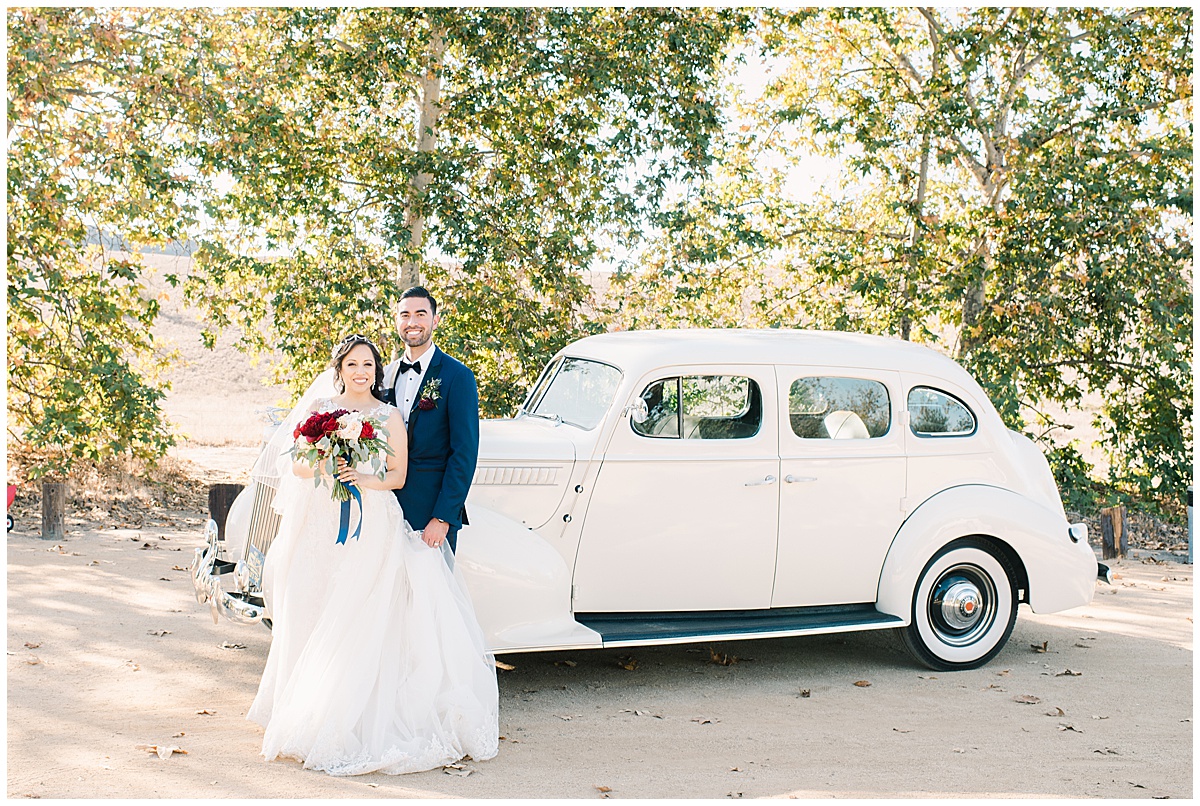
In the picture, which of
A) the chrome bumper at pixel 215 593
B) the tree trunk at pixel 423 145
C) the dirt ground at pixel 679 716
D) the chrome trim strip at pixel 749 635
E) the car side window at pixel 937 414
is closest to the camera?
the dirt ground at pixel 679 716

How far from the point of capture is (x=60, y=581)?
850cm

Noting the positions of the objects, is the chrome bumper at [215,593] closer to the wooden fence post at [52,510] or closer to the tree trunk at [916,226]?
the wooden fence post at [52,510]

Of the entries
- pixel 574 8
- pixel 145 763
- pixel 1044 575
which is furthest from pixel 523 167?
pixel 145 763

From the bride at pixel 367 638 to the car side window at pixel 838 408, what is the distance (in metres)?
2.35

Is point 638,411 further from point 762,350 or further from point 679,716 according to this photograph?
point 679,716

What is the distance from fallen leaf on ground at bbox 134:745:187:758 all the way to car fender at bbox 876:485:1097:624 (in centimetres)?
393

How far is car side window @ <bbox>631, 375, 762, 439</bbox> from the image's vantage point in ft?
20.5

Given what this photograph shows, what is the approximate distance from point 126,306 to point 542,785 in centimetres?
1008

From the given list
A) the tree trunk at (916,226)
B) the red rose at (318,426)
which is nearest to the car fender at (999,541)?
the red rose at (318,426)

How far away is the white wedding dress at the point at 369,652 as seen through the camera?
479 centimetres

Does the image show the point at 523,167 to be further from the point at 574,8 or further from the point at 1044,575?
the point at 1044,575

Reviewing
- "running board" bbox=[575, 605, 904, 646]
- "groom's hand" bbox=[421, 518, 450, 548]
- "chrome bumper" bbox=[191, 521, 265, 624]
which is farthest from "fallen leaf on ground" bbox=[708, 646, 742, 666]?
"chrome bumper" bbox=[191, 521, 265, 624]

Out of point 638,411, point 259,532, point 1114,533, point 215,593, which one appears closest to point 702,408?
point 638,411

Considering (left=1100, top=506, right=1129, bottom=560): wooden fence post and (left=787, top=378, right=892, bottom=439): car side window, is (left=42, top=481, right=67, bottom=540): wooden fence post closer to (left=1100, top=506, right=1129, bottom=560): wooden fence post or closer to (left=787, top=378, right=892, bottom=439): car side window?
(left=787, top=378, right=892, bottom=439): car side window
